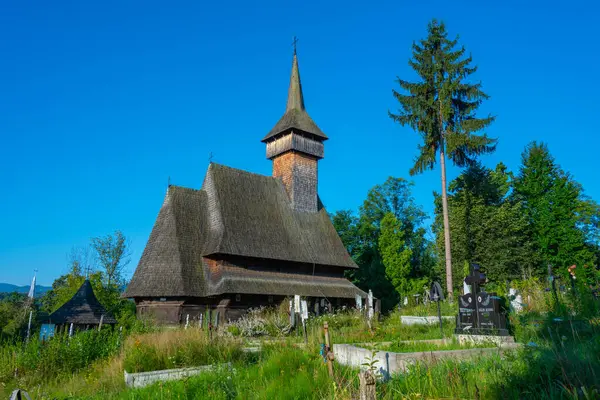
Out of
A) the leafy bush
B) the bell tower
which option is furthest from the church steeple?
the leafy bush

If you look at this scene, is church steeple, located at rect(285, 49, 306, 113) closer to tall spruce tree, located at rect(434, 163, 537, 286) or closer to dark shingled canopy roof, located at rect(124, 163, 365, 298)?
dark shingled canopy roof, located at rect(124, 163, 365, 298)

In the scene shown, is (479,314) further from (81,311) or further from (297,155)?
(297,155)

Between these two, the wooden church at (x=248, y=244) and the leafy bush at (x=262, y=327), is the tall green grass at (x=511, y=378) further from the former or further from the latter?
the wooden church at (x=248, y=244)

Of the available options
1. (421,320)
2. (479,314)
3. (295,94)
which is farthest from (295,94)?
(479,314)

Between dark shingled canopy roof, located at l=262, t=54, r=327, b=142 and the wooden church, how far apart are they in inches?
4.5

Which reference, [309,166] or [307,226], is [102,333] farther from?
[309,166]

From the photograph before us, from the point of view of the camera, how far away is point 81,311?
2069 centimetres

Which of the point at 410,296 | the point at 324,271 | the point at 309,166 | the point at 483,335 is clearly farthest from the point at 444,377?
the point at 410,296

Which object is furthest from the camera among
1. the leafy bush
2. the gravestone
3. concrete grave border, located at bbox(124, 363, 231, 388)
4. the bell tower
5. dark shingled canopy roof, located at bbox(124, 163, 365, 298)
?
the bell tower

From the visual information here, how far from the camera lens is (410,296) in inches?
1462

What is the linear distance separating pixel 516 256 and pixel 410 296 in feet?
29.0

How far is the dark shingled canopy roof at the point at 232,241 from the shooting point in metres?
23.5

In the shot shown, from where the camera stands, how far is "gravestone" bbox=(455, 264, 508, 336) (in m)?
11.6

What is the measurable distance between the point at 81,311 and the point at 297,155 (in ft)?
56.5
